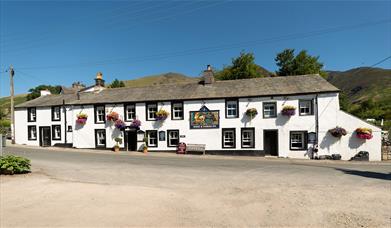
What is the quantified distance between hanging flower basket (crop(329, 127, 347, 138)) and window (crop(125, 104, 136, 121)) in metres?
18.1

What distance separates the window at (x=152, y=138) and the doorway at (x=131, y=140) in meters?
1.59

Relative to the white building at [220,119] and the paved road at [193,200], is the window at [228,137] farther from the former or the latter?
the paved road at [193,200]

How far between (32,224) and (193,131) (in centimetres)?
1822

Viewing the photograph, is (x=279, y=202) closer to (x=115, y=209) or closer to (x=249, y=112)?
(x=115, y=209)

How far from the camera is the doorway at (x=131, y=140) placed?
2555cm

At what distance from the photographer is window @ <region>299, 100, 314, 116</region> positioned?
21.5 meters

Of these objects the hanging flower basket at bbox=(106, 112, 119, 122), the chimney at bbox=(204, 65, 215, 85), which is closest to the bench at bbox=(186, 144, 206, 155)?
the chimney at bbox=(204, 65, 215, 85)

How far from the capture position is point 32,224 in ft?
19.3

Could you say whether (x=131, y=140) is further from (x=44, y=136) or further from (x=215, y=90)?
(x=44, y=136)

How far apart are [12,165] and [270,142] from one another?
18611 millimetres

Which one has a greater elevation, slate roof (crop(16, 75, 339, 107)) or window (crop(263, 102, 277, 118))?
slate roof (crop(16, 75, 339, 107))

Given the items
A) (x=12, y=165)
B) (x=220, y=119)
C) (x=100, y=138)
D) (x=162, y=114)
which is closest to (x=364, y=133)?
(x=220, y=119)

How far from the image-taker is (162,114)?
24000mm

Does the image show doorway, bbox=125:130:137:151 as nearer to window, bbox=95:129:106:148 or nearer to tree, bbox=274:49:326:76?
window, bbox=95:129:106:148
